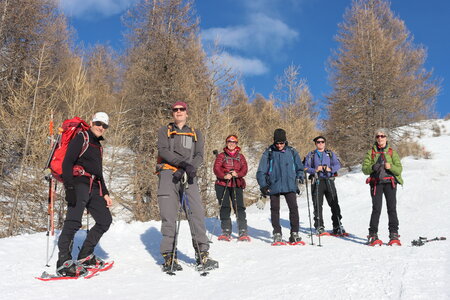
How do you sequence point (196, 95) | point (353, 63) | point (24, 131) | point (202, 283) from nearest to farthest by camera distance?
point (202, 283), point (24, 131), point (196, 95), point (353, 63)

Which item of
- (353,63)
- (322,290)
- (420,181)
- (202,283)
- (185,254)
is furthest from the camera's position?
(353,63)

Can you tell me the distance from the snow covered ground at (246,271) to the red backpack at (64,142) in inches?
48.8

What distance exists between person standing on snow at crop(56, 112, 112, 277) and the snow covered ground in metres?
0.27

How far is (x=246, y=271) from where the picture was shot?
404 centimetres

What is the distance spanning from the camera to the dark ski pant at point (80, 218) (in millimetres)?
3814

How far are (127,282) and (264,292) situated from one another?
1575 mm

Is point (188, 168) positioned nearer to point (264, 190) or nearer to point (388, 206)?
point (264, 190)

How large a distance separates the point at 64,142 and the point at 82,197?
691mm

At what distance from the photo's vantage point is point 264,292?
A: 3.04m

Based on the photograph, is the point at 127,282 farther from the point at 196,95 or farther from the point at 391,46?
the point at 391,46

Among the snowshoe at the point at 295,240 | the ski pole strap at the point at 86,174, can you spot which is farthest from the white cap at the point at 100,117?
the snowshoe at the point at 295,240

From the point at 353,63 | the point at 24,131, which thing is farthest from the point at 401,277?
the point at 353,63

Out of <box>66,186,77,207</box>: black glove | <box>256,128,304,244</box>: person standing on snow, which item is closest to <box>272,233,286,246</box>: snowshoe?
<box>256,128,304,244</box>: person standing on snow

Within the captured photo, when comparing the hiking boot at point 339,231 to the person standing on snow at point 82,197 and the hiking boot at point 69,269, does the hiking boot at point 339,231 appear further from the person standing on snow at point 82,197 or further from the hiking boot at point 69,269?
the hiking boot at point 69,269
